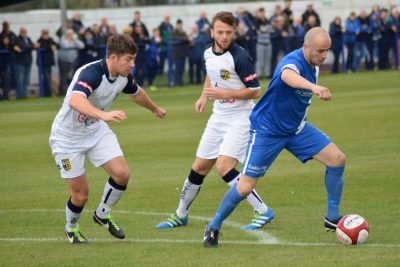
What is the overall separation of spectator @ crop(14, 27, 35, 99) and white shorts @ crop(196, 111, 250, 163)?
21.2m

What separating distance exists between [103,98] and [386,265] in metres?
3.44

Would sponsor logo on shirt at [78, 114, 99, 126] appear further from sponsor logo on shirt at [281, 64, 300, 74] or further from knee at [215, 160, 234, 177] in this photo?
sponsor logo on shirt at [281, 64, 300, 74]

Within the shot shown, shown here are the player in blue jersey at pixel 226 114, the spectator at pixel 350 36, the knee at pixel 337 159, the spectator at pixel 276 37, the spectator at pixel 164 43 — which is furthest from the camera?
the spectator at pixel 350 36

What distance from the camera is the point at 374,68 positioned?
40.3m

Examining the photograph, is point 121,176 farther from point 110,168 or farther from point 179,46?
point 179,46

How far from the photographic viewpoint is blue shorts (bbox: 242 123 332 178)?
9.95 m

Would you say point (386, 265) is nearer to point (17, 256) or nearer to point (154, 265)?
point (154, 265)

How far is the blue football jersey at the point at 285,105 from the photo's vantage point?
9.92 meters

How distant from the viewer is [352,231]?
9.70 m

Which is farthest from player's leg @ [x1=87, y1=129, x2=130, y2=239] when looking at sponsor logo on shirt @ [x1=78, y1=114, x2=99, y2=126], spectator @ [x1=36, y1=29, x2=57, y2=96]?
spectator @ [x1=36, y1=29, x2=57, y2=96]

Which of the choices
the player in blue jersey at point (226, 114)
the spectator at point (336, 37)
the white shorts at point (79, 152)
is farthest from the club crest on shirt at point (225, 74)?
the spectator at point (336, 37)

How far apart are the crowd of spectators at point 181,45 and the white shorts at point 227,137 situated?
21043 millimetres

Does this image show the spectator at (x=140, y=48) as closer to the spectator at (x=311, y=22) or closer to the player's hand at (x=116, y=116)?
the spectator at (x=311, y=22)

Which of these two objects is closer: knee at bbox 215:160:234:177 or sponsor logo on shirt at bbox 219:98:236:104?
knee at bbox 215:160:234:177
